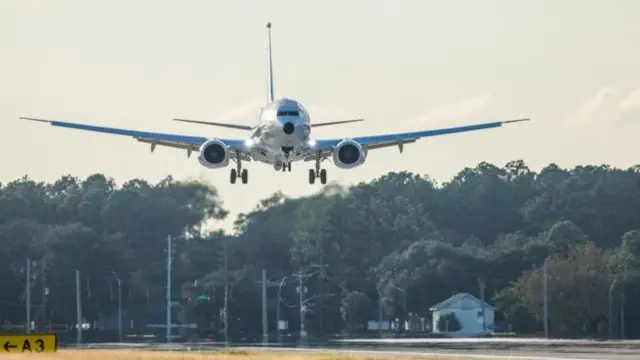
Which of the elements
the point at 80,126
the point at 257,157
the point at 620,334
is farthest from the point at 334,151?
the point at 620,334

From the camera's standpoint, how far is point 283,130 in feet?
361

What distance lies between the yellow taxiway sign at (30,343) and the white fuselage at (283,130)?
1722 centimetres

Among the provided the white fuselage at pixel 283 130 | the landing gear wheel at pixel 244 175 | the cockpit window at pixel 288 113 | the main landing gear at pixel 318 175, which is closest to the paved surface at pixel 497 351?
the main landing gear at pixel 318 175

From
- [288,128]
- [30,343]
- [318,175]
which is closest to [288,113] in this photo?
[288,128]

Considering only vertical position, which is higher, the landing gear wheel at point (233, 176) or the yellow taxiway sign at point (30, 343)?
the landing gear wheel at point (233, 176)

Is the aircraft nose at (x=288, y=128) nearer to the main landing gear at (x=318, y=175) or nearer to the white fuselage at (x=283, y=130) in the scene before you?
the white fuselage at (x=283, y=130)

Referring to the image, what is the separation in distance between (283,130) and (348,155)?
623 cm

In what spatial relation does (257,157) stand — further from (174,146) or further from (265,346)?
(265,346)

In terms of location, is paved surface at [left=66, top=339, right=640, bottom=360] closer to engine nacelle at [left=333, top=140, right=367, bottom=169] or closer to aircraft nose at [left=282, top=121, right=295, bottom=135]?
engine nacelle at [left=333, top=140, right=367, bottom=169]

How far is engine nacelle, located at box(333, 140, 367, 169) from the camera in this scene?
11475cm

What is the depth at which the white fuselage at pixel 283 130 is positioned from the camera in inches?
4348

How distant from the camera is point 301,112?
111 m

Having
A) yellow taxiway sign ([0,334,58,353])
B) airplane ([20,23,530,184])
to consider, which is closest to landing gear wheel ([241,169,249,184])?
airplane ([20,23,530,184])

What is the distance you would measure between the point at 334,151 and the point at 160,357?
17.2m
